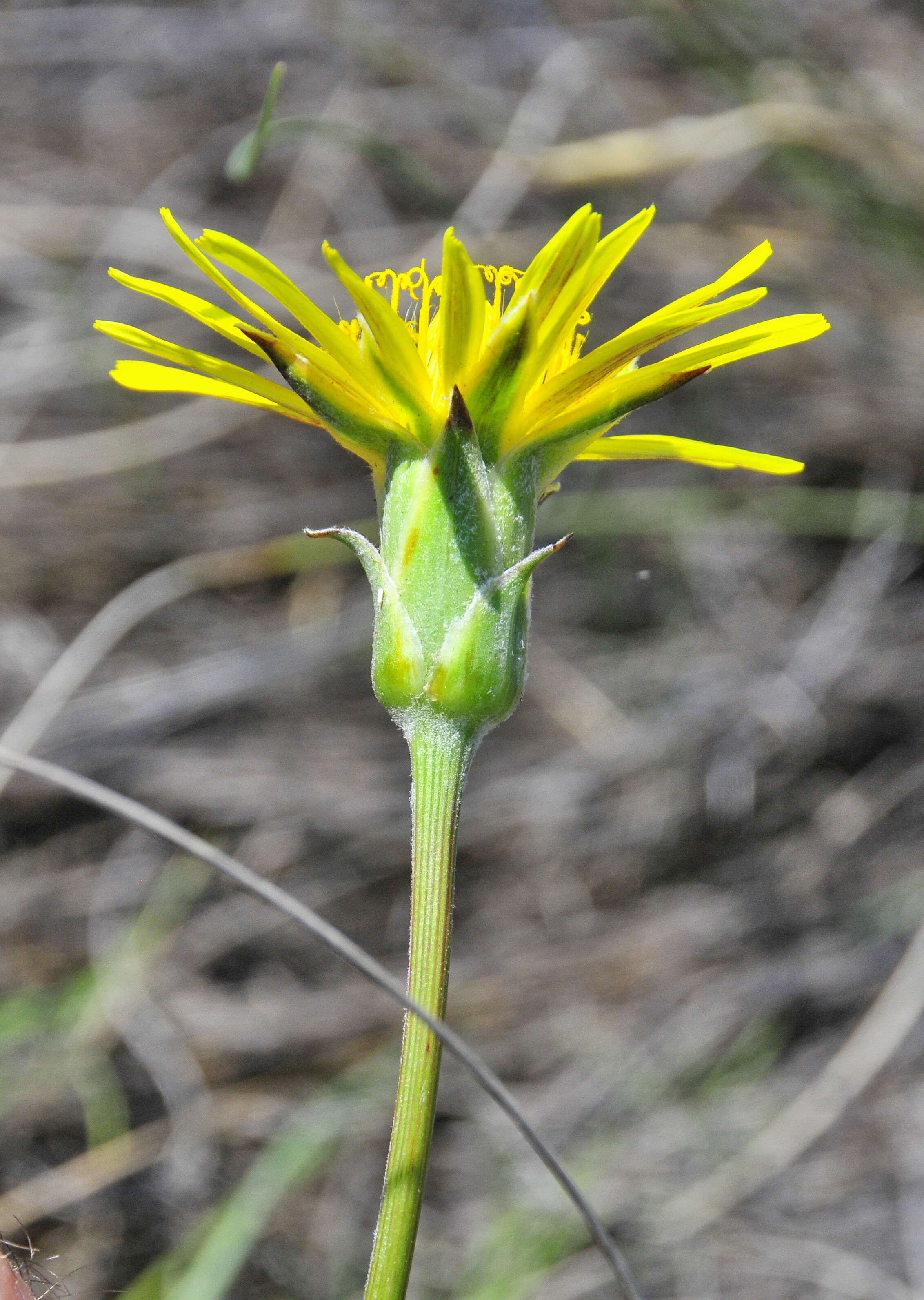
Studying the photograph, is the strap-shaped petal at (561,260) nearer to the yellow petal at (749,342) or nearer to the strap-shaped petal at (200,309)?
the yellow petal at (749,342)

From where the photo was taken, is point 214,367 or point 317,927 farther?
point 214,367

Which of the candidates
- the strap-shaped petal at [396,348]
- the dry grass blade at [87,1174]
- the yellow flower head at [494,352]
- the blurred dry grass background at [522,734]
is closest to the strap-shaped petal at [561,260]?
the yellow flower head at [494,352]

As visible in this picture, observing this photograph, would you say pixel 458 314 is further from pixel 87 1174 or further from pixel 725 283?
pixel 87 1174

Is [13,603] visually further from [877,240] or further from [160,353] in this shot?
[877,240]

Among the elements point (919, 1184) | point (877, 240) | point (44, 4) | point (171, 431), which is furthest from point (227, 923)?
point (44, 4)

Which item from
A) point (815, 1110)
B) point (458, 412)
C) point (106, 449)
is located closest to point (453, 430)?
point (458, 412)

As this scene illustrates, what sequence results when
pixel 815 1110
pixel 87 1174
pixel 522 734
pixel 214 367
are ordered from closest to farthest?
1. pixel 214 367
2. pixel 87 1174
3. pixel 815 1110
4. pixel 522 734
